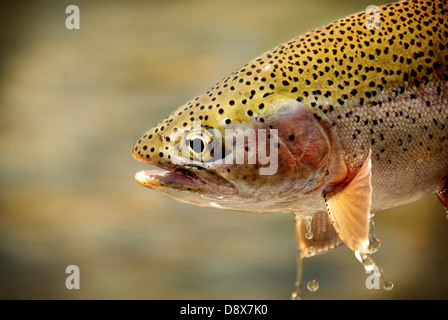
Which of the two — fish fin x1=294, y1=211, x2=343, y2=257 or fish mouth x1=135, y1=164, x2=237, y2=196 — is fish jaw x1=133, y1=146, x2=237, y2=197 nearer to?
fish mouth x1=135, y1=164, x2=237, y2=196

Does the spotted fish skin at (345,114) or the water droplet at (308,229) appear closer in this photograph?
the spotted fish skin at (345,114)

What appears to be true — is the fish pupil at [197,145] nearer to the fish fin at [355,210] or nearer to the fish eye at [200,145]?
the fish eye at [200,145]

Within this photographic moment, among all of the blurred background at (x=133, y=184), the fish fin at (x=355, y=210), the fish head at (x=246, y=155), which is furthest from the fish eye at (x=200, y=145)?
the blurred background at (x=133, y=184)

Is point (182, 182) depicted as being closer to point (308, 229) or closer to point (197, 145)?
point (197, 145)

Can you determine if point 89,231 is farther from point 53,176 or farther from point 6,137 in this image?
point 6,137

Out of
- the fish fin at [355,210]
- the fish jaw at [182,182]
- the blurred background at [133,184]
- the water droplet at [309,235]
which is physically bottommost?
the fish fin at [355,210]
